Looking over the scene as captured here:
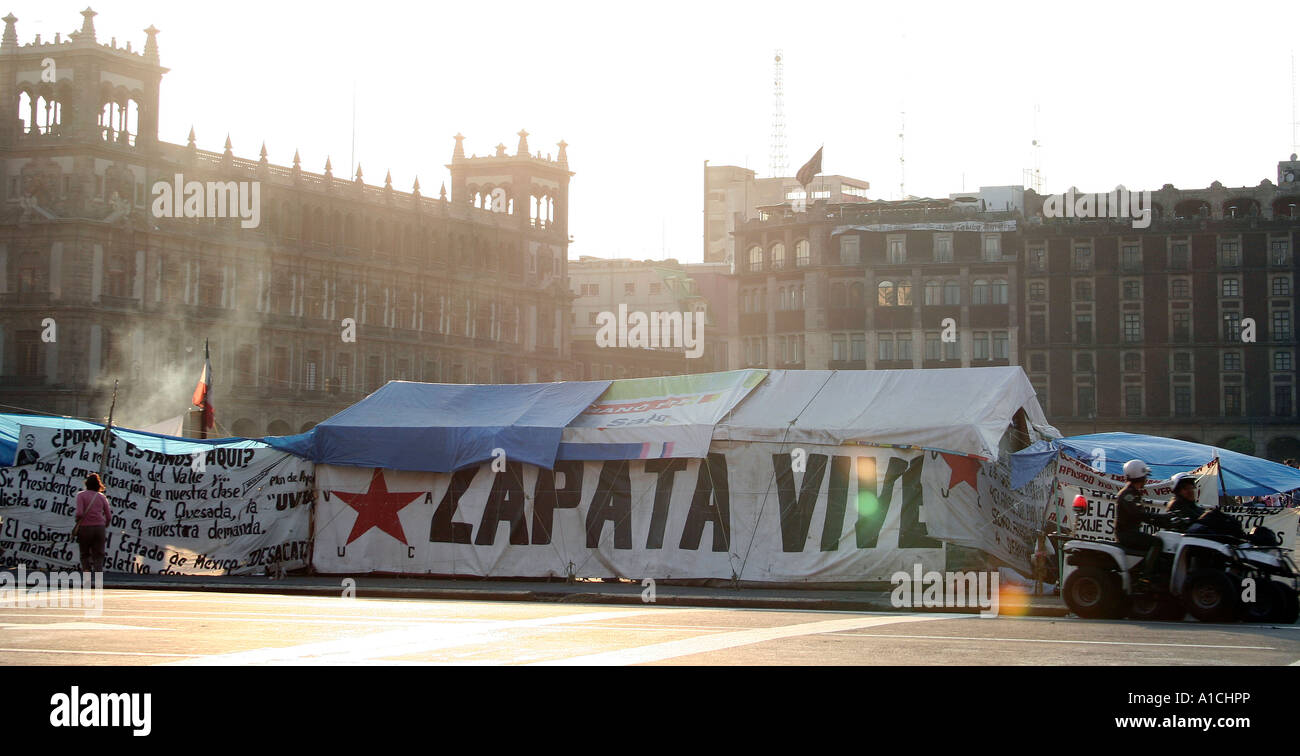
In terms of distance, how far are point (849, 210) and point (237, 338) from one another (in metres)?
41.9

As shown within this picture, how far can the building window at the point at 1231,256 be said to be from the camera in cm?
9656

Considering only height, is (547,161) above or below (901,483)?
above

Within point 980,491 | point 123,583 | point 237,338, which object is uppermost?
point 237,338

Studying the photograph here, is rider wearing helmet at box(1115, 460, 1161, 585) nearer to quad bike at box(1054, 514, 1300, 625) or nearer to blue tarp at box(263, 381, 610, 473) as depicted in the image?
quad bike at box(1054, 514, 1300, 625)

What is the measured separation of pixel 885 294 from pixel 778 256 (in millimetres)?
8452

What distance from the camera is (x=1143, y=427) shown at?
96125 millimetres

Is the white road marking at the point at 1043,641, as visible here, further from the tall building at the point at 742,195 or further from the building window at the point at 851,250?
the tall building at the point at 742,195

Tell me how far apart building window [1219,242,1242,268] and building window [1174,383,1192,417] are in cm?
839

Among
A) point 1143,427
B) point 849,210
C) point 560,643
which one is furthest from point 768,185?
point 560,643

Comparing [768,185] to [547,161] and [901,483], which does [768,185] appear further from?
[901,483]

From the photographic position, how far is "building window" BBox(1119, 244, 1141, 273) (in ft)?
320

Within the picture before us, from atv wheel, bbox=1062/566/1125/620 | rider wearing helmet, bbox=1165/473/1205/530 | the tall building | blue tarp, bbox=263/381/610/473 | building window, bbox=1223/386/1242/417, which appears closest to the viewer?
atv wheel, bbox=1062/566/1125/620

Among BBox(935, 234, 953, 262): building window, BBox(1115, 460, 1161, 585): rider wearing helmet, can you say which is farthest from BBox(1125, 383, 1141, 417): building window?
BBox(1115, 460, 1161, 585): rider wearing helmet
